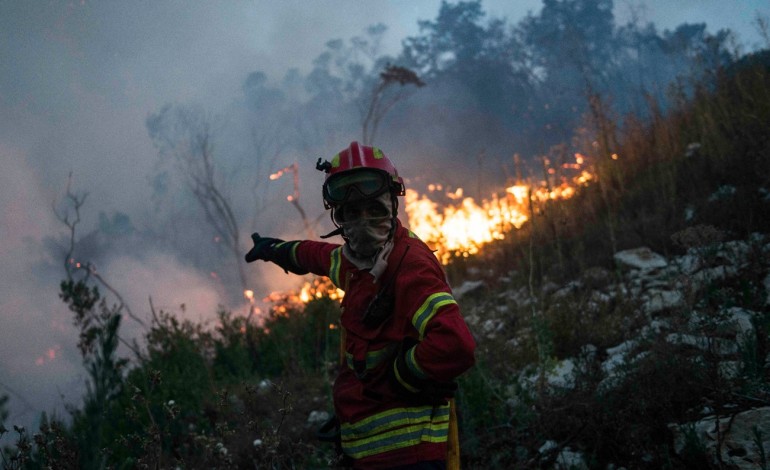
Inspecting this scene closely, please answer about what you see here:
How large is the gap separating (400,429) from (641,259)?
454cm

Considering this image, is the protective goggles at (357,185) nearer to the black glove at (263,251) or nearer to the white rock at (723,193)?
the black glove at (263,251)

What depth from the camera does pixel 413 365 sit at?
204cm

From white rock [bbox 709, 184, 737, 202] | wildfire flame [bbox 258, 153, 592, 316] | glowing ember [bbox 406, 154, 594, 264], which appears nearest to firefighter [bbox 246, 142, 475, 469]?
white rock [bbox 709, 184, 737, 202]

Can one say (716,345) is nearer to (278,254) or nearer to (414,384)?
(414,384)

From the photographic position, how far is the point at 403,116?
159 ft

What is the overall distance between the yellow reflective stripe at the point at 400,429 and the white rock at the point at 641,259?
4.20 metres

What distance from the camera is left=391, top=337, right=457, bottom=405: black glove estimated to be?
6.79ft

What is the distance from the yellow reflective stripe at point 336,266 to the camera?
9.11 ft

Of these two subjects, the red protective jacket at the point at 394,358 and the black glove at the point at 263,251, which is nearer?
the red protective jacket at the point at 394,358

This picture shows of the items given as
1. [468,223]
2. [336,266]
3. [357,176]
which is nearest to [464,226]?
[468,223]

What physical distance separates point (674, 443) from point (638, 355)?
1.00m

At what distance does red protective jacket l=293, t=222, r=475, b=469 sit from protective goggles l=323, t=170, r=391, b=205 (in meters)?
0.28

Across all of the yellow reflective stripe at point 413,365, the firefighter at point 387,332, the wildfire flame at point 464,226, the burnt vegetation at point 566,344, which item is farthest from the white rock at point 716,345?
the wildfire flame at point 464,226

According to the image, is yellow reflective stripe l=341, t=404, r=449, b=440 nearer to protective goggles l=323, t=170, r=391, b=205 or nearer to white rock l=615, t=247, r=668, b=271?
protective goggles l=323, t=170, r=391, b=205
